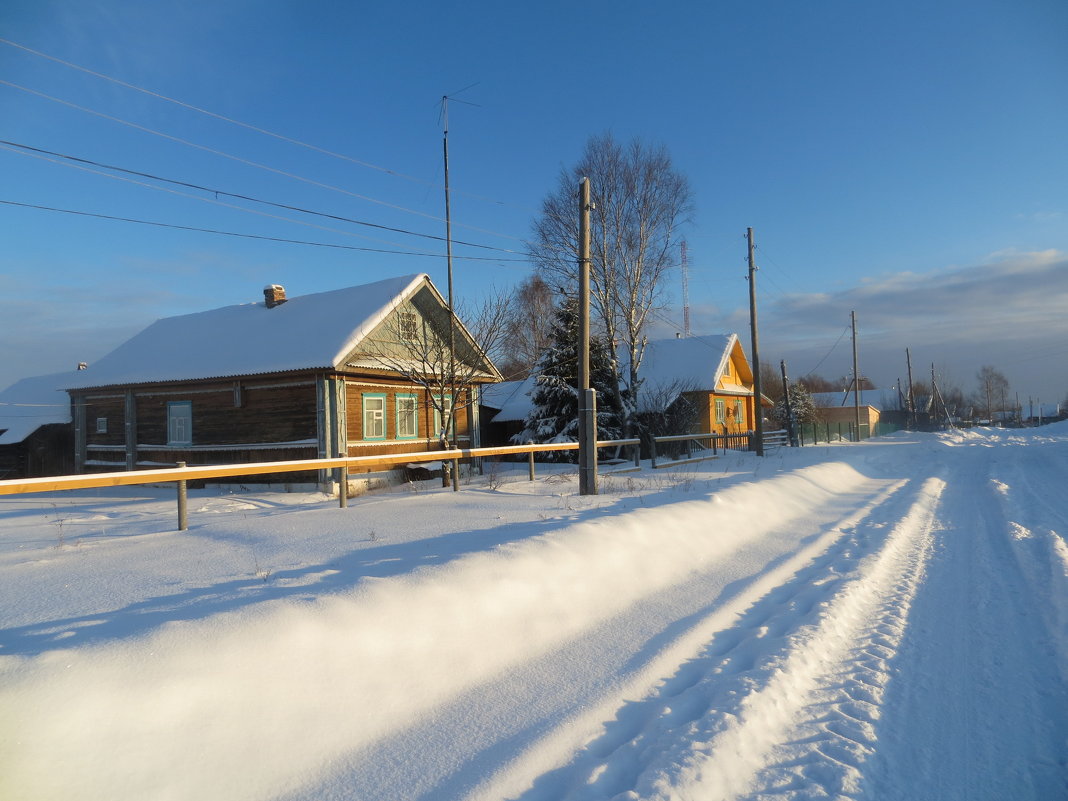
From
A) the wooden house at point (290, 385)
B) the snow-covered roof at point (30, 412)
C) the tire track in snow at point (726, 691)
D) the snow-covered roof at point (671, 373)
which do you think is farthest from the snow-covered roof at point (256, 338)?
the tire track in snow at point (726, 691)

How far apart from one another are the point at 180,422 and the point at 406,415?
21.5 ft

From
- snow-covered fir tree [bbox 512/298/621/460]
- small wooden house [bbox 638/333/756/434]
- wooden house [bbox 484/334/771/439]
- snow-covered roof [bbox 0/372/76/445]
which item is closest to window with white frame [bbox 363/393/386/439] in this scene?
snow-covered fir tree [bbox 512/298/621/460]

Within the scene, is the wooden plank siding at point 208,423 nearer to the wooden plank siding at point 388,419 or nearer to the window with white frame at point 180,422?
the window with white frame at point 180,422

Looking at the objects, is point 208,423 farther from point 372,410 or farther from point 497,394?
point 497,394

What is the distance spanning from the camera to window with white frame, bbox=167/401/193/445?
19.7 meters

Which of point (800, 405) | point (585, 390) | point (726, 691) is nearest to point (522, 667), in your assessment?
point (726, 691)

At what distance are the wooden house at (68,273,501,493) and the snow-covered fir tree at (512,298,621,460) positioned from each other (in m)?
4.20

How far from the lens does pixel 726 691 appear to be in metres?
4.27

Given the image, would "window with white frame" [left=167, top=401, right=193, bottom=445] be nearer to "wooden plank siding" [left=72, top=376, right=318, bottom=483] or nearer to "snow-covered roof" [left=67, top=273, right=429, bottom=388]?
"wooden plank siding" [left=72, top=376, right=318, bottom=483]

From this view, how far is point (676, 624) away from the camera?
5.77m

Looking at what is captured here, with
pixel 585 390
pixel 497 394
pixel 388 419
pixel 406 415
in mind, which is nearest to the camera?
pixel 585 390

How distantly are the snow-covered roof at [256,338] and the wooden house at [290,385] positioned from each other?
0.19 feet

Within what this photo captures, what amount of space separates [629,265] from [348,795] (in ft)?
77.3

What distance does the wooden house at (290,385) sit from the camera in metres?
17.7
